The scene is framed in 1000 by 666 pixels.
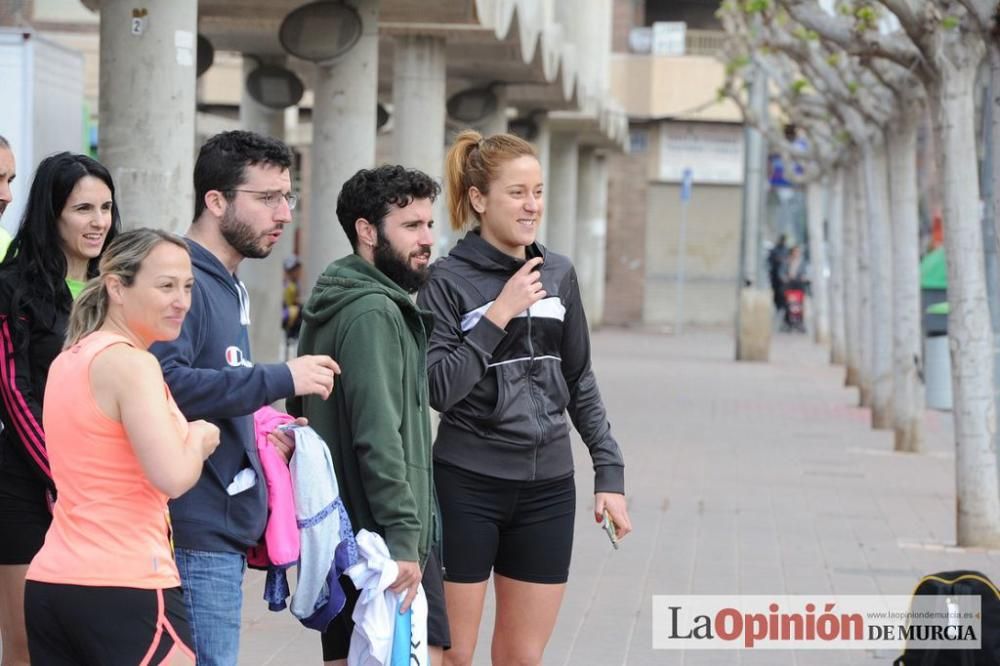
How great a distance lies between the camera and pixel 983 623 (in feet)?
20.2

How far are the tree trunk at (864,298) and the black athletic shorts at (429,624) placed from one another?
14.5 metres

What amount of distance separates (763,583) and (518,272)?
4726 millimetres

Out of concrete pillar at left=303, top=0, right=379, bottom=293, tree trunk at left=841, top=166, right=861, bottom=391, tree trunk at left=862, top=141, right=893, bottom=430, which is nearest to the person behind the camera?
concrete pillar at left=303, top=0, right=379, bottom=293

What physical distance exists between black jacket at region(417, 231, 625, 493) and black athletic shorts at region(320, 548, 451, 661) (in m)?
0.37

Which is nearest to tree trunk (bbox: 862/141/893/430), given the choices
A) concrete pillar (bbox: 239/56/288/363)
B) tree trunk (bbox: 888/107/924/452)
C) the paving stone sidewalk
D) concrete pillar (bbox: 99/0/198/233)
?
the paving stone sidewalk

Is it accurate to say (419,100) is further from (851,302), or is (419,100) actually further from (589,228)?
(589,228)

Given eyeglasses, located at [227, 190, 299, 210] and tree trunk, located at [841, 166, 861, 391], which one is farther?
tree trunk, located at [841, 166, 861, 391]

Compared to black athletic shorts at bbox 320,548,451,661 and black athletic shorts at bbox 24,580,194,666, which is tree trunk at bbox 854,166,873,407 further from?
black athletic shorts at bbox 24,580,194,666

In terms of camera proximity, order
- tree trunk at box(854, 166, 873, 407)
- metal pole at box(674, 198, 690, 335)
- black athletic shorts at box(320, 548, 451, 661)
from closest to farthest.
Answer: black athletic shorts at box(320, 548, 451, 661) → tree trunk at box(854, 166, 873, 407) → metal pole at box(674, 198, 690, 335)

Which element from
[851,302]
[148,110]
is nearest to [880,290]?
[851,302]

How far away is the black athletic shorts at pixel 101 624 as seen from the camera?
147 inches

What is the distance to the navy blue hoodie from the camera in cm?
400

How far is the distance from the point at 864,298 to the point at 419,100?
5964 millimetres

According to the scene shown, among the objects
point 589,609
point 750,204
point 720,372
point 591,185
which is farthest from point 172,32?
point 591,185
